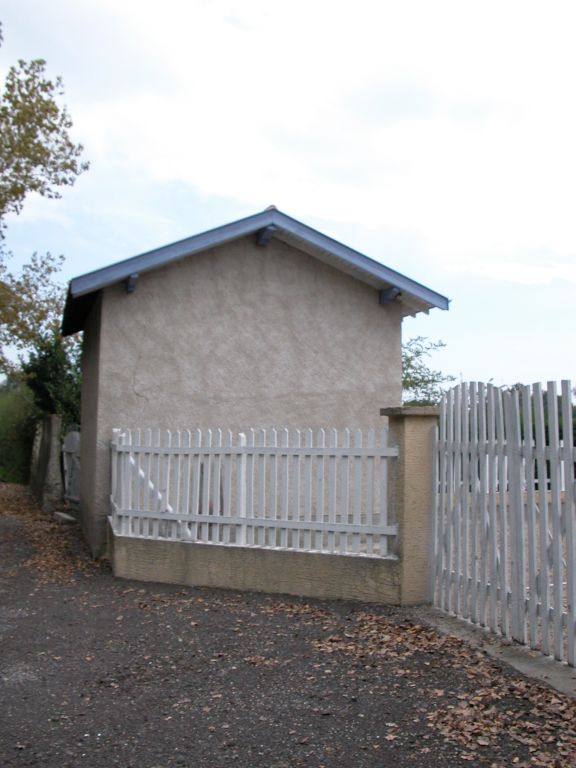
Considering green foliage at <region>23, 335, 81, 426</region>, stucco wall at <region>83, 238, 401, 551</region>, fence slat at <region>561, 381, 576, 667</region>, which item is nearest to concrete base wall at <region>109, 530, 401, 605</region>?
stucco wall at <region>83, 238, 401, 551</region>

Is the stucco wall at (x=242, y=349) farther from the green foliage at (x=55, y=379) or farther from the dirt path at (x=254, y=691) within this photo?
the green foliage at (x=55, y=379)

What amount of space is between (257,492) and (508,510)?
9.90ft

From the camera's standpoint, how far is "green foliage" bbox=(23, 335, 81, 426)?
61.6ft

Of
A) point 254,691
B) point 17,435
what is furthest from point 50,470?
point 254,691

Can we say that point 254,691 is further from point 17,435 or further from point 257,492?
point 17,435

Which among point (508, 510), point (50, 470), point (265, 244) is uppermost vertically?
point (265, 244)

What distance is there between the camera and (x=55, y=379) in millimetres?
19375

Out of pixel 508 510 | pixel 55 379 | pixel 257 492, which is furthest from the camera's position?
pixel 55 379

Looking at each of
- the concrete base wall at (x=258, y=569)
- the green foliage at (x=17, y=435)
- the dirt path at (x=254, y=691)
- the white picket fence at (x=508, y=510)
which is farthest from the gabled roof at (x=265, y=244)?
the green foliage at (x=17, y=435)

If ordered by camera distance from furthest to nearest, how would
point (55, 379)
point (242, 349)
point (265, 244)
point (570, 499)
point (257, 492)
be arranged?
point (55, 379), point (265, 244), point (242, 349), point (257, 492), point (570, 499)

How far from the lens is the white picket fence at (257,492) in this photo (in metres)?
7.50

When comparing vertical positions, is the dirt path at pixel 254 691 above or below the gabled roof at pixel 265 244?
below

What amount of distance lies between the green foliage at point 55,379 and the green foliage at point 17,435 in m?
1.80

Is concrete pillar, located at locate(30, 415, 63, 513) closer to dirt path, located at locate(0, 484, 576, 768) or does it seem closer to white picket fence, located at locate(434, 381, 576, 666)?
dirt path, located at locate(0, 484, 576, 768)
